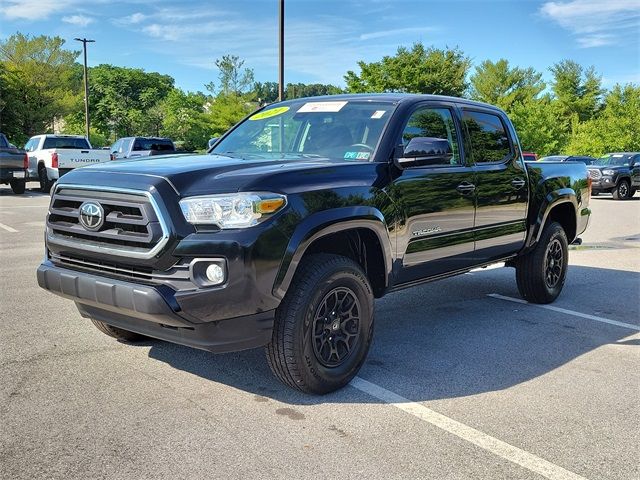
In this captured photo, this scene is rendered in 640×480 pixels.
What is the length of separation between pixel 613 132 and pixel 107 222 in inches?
1997

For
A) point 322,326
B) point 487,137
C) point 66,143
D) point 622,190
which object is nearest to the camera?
point 322,326

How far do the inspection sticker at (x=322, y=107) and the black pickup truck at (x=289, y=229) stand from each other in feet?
0.06

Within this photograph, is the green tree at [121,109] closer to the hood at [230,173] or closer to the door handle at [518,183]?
the door handle at [518,183]

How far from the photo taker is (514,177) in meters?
5.61

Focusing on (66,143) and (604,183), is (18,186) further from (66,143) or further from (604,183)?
(604,183)

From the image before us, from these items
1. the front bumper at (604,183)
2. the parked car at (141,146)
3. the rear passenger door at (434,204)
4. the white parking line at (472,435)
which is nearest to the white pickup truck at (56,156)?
the parked car at (141,146)

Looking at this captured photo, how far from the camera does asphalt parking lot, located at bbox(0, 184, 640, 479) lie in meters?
2.96

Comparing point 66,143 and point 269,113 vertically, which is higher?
point 66,143

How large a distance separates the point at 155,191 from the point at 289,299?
967mm

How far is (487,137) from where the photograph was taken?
18.2 feet

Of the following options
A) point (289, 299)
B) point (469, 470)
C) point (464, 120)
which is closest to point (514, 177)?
point (464, 120)

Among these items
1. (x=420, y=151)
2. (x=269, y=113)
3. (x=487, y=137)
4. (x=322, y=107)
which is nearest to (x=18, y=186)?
(x=269, y=113)

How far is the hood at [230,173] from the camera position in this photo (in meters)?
3.43

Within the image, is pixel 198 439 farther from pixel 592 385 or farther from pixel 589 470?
pixel 592 385
